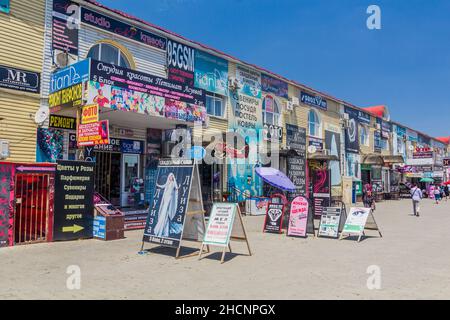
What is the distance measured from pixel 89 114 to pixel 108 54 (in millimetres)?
4365

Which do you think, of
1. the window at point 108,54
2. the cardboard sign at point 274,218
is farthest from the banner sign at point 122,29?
the cardboard sign at point 274,218

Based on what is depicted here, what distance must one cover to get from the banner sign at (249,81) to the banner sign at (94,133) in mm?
10740

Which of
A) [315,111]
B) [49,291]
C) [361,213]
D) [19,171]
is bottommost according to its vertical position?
[49,291]

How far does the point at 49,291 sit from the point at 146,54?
11.9m

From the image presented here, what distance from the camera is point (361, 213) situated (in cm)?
1141

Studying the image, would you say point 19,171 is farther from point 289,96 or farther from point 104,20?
point 289,96

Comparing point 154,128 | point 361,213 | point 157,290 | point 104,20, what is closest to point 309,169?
point 154,128

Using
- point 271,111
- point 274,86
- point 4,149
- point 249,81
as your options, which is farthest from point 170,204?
point 274,86

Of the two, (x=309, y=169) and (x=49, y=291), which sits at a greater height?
(x=309, y=169)

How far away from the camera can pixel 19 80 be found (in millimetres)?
11914

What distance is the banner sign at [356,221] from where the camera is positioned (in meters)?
11.0

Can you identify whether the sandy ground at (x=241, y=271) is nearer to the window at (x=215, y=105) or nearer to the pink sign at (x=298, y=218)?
the pink sign at (x=298, y=218)

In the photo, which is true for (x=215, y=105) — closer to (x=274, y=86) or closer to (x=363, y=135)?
(x=274, y=86)
